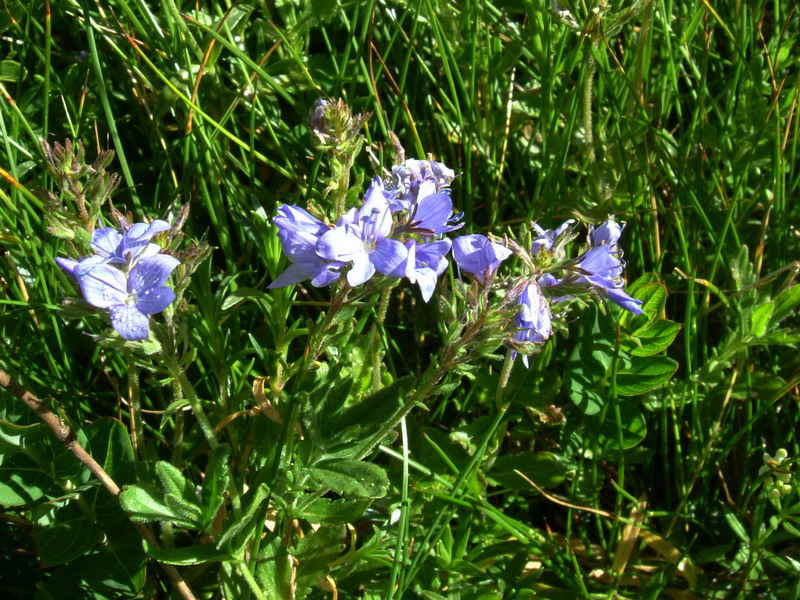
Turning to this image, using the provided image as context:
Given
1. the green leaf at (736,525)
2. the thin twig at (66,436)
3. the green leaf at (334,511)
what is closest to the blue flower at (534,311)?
the green leaf at (334,511)

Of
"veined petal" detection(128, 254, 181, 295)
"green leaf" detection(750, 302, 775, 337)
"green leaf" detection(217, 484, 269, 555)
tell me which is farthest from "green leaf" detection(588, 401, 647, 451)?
"veined petal" detection(128, 254, 181, 295)

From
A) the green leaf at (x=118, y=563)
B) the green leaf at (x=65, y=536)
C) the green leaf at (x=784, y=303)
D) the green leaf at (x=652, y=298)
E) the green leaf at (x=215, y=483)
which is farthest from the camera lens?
the green leaf at (x=784, y=303)

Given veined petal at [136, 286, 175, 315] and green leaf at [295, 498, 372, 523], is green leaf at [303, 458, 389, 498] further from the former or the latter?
veined petal at [136, 286, 175, 315]

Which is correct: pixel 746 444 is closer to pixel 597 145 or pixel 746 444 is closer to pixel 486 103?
pixel 597 145

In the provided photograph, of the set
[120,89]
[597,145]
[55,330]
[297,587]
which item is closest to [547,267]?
[297,587]

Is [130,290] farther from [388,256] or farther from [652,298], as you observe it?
[652,298]

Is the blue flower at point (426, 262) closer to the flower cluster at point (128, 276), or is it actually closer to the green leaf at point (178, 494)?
the flower cluster at point (128, 276)

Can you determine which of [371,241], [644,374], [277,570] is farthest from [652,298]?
[277,570]
